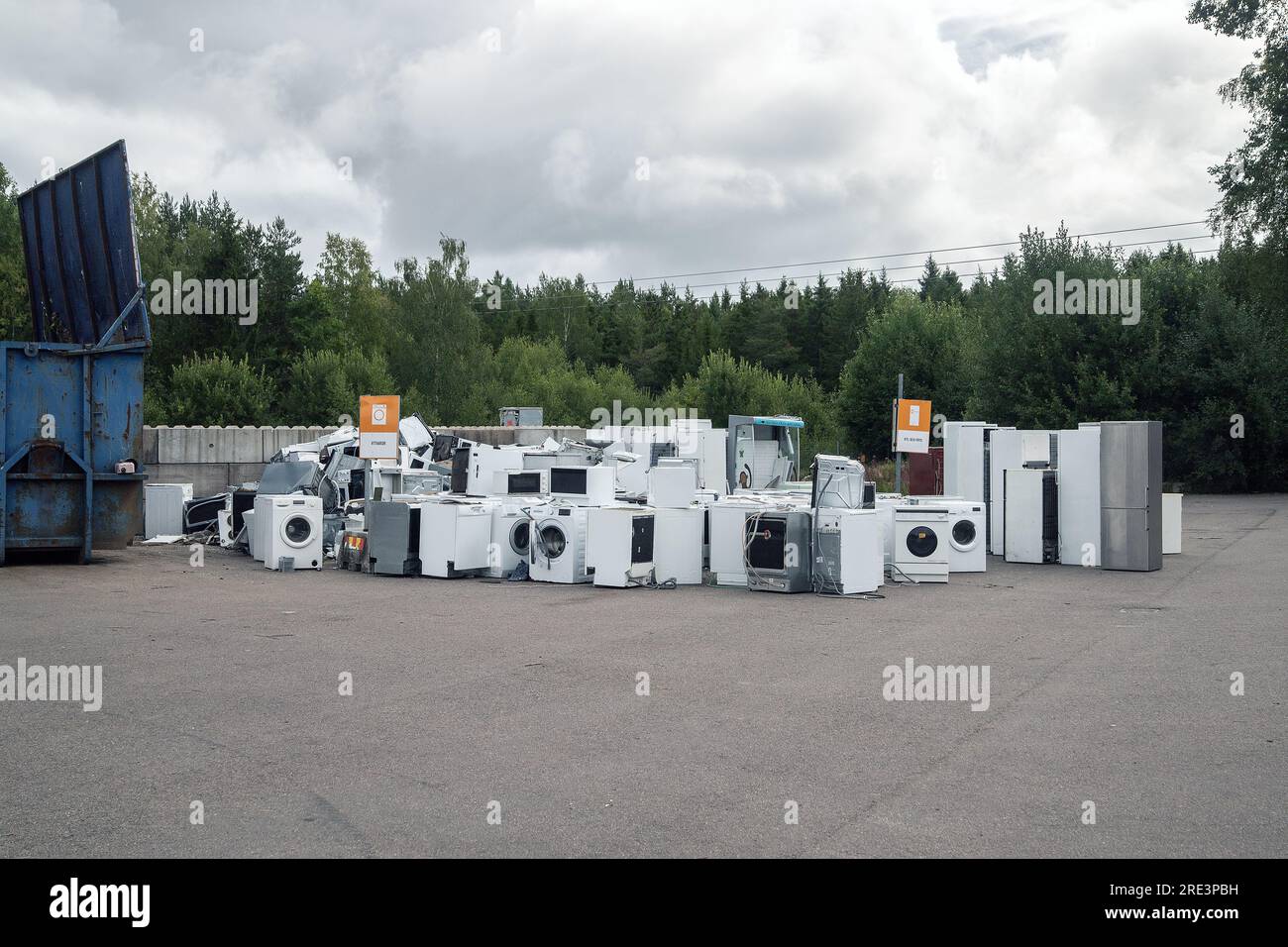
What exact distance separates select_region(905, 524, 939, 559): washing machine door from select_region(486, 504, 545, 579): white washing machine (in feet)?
17.3

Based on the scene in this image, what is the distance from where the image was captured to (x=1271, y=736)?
7.23m

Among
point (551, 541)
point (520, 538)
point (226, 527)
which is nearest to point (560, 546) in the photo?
point (551, 541)

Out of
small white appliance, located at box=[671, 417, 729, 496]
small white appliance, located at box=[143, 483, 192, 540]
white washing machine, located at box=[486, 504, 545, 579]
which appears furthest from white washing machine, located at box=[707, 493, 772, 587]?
small white appliance, located at box=[143, 483, 192, 540]

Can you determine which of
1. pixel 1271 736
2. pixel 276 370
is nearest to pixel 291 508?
pixel 1271 736

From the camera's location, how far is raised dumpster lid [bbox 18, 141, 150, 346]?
16.9 metres

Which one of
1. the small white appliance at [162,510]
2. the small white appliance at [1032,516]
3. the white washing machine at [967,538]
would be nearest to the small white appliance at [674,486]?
the white washing machine at [967,538]

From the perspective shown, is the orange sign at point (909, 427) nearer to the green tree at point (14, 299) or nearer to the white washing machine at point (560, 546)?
the white washing machine at point (560, 546)

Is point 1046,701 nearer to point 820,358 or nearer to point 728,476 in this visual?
point 728,476

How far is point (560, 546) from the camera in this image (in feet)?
52.4

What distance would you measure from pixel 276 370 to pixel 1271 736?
4340 centimetres

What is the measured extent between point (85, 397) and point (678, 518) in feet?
28.2

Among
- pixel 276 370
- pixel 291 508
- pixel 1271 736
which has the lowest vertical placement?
pixel 1271 736

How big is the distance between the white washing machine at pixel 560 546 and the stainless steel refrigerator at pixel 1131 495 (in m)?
8.18

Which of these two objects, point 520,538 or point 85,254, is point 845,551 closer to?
point 520,538
